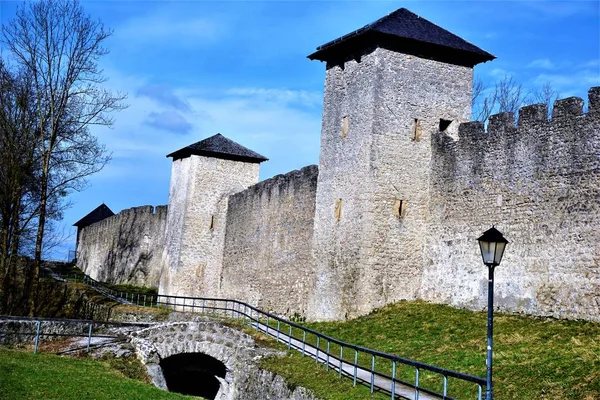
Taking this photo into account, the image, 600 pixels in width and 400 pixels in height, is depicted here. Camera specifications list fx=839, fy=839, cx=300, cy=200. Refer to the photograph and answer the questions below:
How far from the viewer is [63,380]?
53.5 ft

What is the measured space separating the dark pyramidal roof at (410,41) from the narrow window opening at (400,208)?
4244 mm

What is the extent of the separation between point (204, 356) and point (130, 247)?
1016 inches

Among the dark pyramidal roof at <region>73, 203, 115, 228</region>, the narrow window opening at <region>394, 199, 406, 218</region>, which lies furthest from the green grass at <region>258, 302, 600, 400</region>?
the dark pyramidal roof at <region>73, 203, 115, 228</region>

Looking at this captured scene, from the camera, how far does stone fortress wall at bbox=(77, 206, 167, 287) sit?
43.4 metres

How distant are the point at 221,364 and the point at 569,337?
9889mm

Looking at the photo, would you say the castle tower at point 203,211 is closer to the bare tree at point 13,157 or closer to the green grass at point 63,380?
the bare tree at point 13,157

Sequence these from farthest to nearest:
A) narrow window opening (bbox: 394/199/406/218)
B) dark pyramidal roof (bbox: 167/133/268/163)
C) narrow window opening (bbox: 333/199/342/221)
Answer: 1. dark pyramidal roof (bbox: 167/133/268/163)
2. narrow window opening (bbox: 333/199/342/221)
3. narrow window opening (bbox: 394/199/406/218)

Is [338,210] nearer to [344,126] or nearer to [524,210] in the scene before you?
[344,126]

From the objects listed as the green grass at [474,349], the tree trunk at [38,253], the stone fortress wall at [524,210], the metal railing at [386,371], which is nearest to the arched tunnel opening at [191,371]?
the metal railing at [386,371]

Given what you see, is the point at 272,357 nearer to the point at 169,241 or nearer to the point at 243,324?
the point at 243,324

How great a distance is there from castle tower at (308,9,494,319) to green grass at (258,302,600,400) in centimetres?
Result: 109

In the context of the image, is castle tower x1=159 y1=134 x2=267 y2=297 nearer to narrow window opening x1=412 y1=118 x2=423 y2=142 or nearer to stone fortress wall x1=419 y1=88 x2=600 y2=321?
narrow window opening x1=412 y1=118 x2=423 y2=142

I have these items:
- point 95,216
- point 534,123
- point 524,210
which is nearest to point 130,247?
point 95,216

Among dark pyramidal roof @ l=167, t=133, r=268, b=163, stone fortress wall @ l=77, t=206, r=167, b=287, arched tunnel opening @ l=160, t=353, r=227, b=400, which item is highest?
dark pyramidal roof @ l=167, t=133, r=268, b=163
